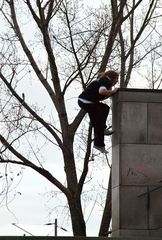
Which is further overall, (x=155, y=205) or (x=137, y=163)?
(x=137, y=163)

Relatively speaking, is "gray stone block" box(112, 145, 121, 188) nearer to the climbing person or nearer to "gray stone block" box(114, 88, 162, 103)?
the climbing person

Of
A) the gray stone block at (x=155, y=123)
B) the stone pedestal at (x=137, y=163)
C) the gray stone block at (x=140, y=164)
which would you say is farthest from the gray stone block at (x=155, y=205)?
the gray stone block at (x=155, y=123)

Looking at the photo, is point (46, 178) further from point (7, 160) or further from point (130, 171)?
point (130, 171)

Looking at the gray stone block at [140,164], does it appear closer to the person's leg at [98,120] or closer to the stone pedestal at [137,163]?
the stone pedestal at [137,163]

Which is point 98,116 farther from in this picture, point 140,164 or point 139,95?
point 140,164

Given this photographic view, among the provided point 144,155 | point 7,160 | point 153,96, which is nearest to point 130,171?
point 144,155

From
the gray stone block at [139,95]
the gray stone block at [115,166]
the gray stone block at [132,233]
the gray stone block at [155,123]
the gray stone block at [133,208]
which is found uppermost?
the gray stone block at [139,95]

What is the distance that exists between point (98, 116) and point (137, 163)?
1088 millimetres

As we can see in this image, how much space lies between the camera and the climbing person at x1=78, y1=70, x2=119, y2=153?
1288 centimetres

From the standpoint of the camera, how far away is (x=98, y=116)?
43.4 ft

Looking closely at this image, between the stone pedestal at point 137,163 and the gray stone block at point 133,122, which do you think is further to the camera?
the gray stone block at point 133,122

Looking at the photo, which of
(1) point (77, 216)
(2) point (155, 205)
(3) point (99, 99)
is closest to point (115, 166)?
(2) point (155, 205)

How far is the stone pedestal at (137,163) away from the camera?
12.6 meters

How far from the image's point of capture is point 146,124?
13039 mm
